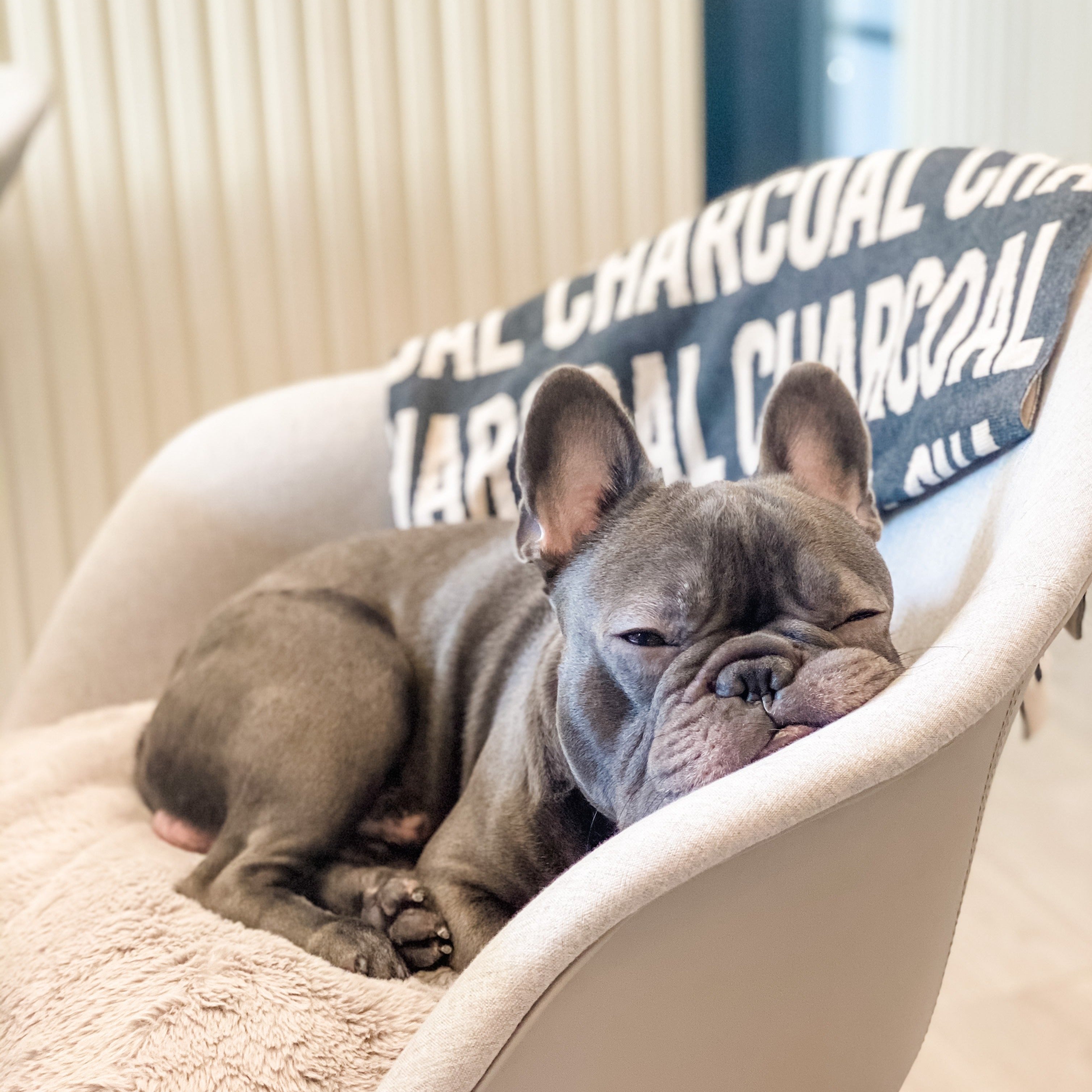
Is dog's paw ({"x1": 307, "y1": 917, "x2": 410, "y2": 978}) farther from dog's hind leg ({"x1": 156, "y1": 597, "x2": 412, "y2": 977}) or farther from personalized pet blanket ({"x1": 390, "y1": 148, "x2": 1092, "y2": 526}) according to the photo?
personalized pet blanket ({"x1": 390, "y1": 148, "x2": 1092, "y2": 526})

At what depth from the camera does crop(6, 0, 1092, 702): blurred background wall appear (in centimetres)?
266

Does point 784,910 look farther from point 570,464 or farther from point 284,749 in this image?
point 284,749

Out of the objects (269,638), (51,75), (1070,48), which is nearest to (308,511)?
(269,638)

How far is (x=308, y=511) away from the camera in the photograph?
2193 mm

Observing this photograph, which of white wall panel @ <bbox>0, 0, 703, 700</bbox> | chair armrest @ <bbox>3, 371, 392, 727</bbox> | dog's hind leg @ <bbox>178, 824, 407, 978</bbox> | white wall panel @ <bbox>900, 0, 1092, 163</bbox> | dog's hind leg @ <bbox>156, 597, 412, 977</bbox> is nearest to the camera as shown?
dog's hind leg @ <bbox>178, 824, 407, 978</bbox>

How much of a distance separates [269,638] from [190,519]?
0.63m

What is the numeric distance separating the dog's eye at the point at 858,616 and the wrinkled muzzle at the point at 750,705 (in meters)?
0.08

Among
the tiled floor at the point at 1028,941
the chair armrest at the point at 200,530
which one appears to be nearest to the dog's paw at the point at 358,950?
the tiled floor at the point at 1028,941

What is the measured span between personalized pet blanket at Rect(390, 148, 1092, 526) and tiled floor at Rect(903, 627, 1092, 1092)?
377 millimetres

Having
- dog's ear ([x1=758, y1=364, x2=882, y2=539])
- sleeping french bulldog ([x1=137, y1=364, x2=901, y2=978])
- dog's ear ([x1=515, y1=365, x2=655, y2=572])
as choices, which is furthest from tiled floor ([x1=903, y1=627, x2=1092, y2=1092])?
dog's ear ([x1=515, y1=365, x2=655, y2=572])

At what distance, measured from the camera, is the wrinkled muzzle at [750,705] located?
109 centimetres

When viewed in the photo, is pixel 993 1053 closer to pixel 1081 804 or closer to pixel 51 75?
pixel 1081 804

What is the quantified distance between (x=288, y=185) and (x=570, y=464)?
5.73 feet

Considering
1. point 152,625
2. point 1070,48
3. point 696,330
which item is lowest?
point 152,625
